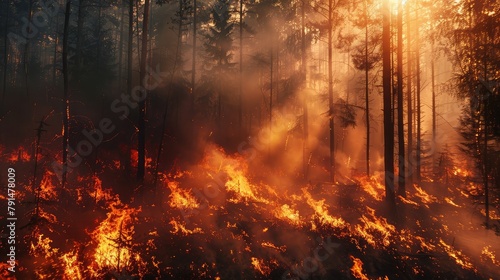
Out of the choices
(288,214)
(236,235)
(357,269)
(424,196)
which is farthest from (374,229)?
(424,196)

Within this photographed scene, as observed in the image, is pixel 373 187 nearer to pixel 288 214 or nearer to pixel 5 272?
pixel 288 214

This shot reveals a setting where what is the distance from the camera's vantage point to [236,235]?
10773mm

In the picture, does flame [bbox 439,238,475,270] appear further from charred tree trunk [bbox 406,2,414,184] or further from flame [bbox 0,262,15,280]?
flame [bbox 0,262,15,280]

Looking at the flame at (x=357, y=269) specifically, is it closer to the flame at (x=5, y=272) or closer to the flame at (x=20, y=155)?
the flame at (x=5, y=272)

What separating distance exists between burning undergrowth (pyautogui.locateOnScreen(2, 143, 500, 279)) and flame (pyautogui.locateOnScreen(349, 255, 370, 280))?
39 millimetres

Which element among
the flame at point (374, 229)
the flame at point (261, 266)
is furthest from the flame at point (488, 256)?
the flame at point (261, 266)

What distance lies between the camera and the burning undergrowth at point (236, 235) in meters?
8.62

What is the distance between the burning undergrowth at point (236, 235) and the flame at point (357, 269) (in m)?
0.04

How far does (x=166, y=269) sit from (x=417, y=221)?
1167 cm

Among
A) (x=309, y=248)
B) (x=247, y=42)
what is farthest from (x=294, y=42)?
(x=309, y=248)

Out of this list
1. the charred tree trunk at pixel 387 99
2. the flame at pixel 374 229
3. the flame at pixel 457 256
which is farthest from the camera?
the charred tree trunk at pixel 387 99

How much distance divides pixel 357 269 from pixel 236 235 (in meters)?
4.54

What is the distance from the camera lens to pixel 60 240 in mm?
8922

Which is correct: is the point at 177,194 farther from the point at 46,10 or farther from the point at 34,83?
the point at 46,10
